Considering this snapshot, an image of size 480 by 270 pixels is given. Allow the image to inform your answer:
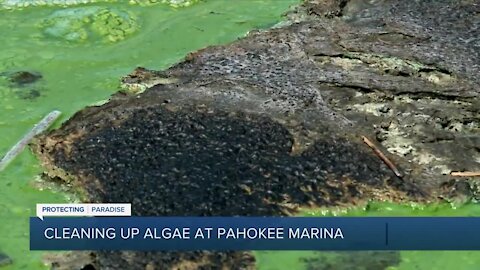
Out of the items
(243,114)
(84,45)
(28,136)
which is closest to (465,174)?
(243,114)

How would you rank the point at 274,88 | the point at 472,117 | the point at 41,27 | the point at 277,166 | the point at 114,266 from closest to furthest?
the point at 114,266 → the point at 277,166 → the point at 472,117 → the point at 274,88 → the point at 41,27

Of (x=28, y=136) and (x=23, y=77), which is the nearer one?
(x=28, y=136)

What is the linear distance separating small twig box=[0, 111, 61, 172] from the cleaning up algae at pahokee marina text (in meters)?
0.05

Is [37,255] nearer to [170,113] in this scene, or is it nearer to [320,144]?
[170,113]

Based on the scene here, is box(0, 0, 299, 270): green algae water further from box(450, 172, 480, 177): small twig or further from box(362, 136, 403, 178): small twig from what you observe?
box(450, 172, 480, 177): small twig

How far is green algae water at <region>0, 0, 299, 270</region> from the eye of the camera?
16.1ft

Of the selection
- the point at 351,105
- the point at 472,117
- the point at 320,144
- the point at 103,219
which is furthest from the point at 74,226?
the point at 472,117

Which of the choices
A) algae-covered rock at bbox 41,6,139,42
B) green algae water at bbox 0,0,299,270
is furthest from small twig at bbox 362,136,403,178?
algae-covered rock at bbox 41,6,139,42

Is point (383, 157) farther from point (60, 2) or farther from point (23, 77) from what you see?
point (60, 2)

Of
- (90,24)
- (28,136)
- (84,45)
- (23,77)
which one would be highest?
(90,24)

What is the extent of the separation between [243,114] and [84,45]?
1.65 meters

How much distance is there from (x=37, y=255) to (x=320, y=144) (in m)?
1.69

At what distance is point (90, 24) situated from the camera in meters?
5.91

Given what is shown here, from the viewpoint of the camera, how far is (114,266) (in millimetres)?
3729
